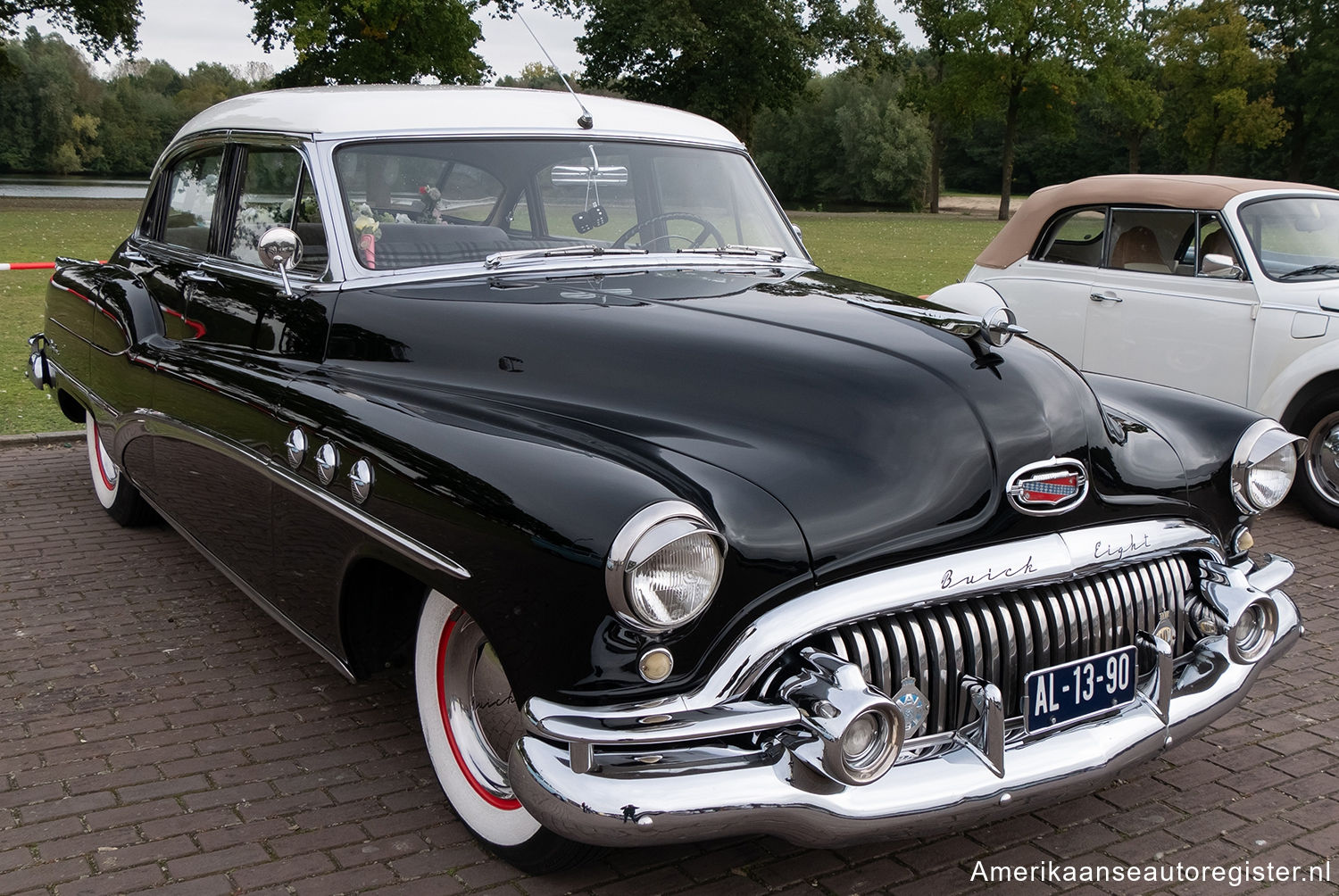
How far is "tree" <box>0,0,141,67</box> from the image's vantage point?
3378 cm

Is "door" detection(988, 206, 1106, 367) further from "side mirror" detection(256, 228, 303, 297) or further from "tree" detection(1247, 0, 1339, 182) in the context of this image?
"tree" detection(1247, 0, 1339, 182)

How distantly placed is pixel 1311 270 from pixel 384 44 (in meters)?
34.3

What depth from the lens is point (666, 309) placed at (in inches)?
134

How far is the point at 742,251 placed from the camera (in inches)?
167

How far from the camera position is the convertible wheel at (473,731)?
9.37 feet

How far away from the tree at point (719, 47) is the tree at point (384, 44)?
5244 millimetres

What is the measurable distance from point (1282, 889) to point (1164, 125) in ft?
188

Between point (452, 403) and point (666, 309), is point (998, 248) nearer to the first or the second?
point (666, 309)

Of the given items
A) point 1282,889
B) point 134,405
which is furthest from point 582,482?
point 134,405

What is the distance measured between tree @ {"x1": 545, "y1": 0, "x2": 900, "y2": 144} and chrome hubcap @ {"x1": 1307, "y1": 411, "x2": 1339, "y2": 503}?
36.7m

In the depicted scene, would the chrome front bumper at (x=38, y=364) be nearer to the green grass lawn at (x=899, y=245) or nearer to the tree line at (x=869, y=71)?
the green grass lawn at (x=899, y=245)

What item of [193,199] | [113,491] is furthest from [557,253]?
[113,491]

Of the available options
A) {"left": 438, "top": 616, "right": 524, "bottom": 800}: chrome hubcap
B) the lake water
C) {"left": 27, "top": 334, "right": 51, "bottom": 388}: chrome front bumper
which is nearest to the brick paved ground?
{"left": 438, "top": 616, "right": 524, "bottom": 800}: chrome hubcap

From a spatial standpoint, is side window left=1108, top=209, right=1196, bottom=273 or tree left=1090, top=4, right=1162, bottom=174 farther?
tree left=1090, top=4, right=1162, bottom=174
